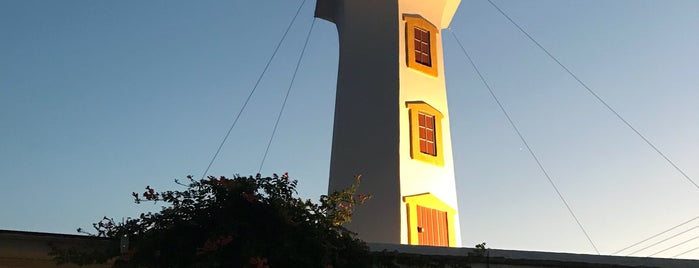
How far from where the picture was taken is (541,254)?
9.21m

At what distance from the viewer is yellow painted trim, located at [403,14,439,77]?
15.2 metres

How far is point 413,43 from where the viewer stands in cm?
1544

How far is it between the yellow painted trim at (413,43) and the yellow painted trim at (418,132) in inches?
37.1

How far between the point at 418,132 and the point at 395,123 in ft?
1.70

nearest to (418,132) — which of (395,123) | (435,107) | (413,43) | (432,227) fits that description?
(395,123)

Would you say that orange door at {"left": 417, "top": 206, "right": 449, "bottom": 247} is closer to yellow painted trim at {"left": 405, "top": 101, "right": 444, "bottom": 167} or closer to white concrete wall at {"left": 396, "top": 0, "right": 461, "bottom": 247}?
white concrete wall at {"left": 396, "top": 0, "right": 461, "bottom": 247}

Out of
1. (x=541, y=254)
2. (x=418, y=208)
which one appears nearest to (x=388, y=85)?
(x=418, y=208)

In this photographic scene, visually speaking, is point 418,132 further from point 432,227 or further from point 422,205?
point 432,227

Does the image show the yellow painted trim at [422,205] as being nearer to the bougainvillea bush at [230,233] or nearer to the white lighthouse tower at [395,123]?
the white lighthouse tower at [395,123]

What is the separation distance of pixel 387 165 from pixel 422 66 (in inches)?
106

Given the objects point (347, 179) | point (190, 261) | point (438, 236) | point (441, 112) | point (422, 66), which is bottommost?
point (190, 261)

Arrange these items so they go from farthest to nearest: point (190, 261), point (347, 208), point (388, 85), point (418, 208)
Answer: point (388, 85) < point (418, 208) < point (347, 208) < point (190, 261)

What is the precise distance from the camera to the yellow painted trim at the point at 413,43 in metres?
15.2

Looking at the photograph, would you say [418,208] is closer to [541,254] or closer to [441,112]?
[441,112]
